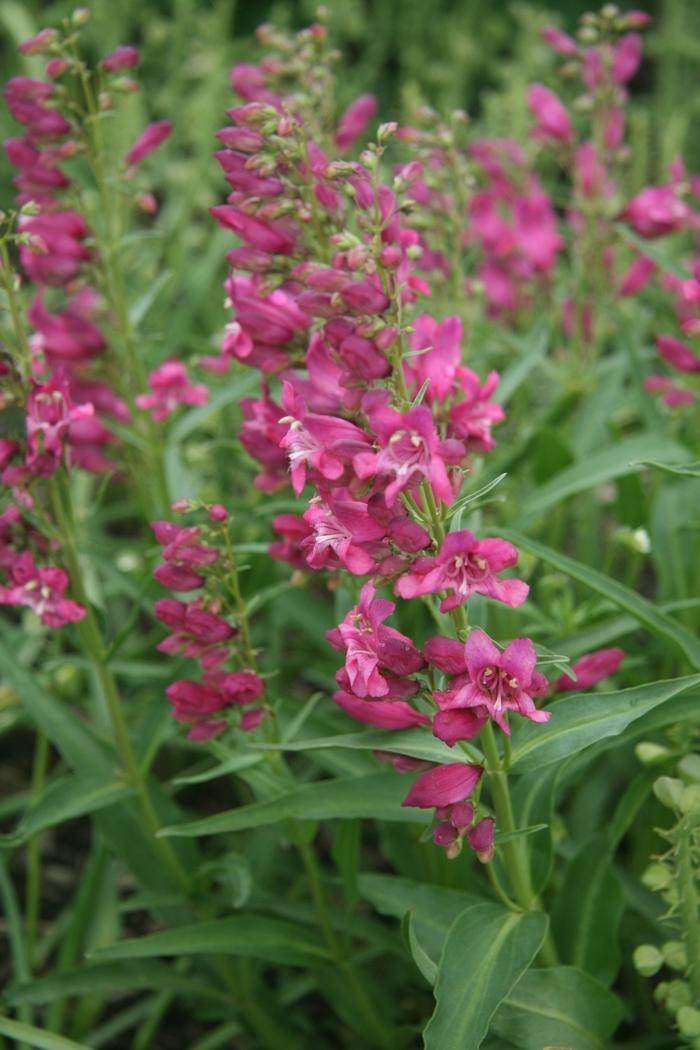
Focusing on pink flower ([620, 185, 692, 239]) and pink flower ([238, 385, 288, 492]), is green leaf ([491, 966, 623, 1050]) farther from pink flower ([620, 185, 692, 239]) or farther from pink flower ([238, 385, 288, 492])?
pink flower ([620, 185, 692, 239])

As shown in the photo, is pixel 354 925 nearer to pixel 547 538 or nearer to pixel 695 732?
pixel 695 732

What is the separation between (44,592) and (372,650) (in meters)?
0.74

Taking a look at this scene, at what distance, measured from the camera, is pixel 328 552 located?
5.23 ft

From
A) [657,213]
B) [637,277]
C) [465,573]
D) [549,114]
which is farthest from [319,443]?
[637,277]

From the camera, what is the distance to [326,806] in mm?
1906

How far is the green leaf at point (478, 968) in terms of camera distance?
1.63m

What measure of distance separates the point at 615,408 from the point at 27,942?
1987 millimetres

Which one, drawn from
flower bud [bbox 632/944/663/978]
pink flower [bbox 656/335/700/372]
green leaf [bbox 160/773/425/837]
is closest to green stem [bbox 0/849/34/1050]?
green leaf [bbox 160/773/425/837]

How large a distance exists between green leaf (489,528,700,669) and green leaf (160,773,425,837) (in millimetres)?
463

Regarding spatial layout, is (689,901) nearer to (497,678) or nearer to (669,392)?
(497,678)

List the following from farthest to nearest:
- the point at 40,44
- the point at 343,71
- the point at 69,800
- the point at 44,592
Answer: the point at 343,71 < the point at 40,44 < the point at 69,800 < the point at 44,592

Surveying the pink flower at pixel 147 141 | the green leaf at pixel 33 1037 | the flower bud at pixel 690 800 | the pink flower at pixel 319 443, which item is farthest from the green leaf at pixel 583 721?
the pink flower at pixel 147 141

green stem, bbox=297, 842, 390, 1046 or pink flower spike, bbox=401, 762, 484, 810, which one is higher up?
pink flower spike, bbox=401, 762, 484, 810

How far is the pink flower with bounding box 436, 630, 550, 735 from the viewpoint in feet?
4.88
